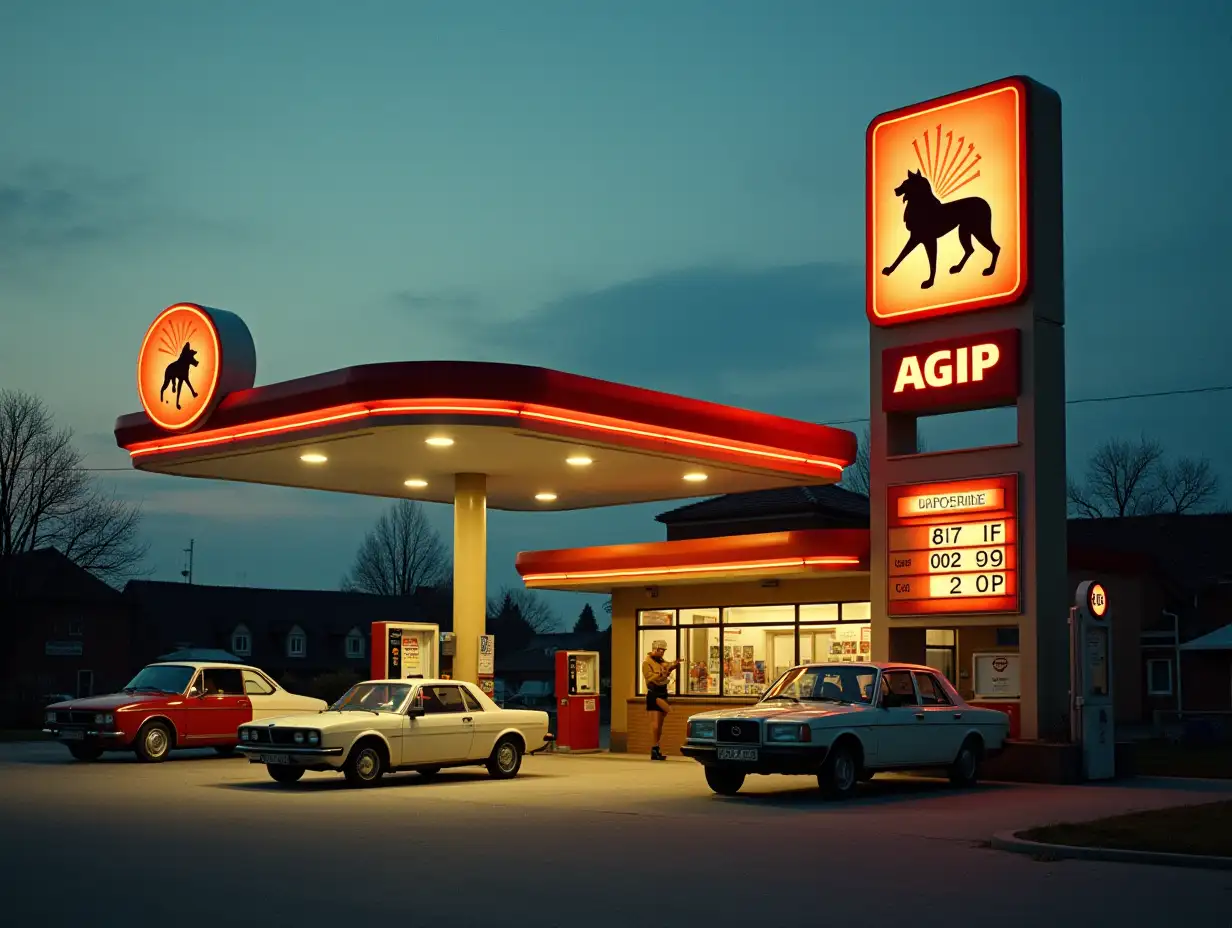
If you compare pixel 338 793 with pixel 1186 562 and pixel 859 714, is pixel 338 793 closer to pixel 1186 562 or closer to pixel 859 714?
pixel 859 714

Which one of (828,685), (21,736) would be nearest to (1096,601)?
(828,685)

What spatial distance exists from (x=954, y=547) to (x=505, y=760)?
7164 mm

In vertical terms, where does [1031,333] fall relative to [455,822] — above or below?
above

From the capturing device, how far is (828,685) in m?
18.9

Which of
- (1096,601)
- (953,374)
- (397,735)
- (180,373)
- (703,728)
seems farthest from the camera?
(180,373)

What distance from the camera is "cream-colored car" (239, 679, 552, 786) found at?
18.8m

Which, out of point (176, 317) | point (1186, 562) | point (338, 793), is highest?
point (176, 317)

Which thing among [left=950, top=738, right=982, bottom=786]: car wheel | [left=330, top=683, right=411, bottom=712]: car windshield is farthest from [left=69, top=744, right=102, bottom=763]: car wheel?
[left=950, top=738, right=982, bottom=786]: car wheel

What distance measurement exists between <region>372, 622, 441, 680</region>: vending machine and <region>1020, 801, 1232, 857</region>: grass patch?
43.4 ft

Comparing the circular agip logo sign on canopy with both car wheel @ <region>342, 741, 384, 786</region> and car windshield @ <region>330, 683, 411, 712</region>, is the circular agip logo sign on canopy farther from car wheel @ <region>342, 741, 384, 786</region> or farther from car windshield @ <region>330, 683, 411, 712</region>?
car wheel @ <region>342, 741, 384, 786</region>

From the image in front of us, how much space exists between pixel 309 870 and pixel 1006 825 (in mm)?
7093

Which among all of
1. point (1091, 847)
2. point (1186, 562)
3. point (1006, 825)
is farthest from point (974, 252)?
point (1186, 562)

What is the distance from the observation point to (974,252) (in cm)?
2266

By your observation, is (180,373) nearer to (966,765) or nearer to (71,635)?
(966,765)
